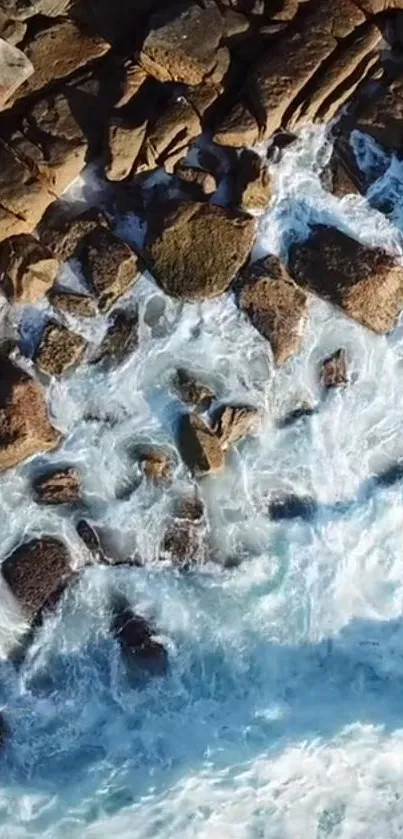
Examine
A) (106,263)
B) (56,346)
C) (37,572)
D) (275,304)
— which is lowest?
(37,572)

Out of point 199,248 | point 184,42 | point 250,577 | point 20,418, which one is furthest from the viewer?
point 250,577

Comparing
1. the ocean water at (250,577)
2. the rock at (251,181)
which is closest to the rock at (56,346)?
the ocean water at (250,577)

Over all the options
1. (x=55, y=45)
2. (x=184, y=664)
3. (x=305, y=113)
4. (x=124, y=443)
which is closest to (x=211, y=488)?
(x=124, y=443)

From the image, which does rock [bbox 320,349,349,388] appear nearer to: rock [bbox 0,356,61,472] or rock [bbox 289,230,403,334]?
rock [bbox 289,230,403,334]

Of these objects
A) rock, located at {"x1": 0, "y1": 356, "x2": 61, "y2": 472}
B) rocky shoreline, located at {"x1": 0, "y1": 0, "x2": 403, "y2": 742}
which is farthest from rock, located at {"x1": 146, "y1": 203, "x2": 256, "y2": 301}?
rock, located at {"x1": 0, "y1": 356, "x2": 61, "y2": 472}

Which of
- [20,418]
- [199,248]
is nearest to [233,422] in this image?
[199,248]

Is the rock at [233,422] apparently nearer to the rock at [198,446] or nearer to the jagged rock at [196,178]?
the rock at [198,446]

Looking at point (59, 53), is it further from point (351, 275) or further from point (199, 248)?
point (351, 275)
